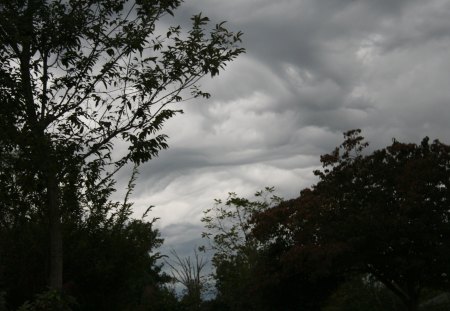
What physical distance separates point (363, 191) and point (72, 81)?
1548cm

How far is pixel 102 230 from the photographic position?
16.2m

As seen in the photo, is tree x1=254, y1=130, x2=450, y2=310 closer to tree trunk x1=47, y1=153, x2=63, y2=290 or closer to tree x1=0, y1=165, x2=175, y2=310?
tree x1=0, y1=165, x2=175, y2=310

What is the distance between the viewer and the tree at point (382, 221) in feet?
76.3

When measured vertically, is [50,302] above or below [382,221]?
below

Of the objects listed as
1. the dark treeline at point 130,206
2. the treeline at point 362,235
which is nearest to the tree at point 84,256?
the dark treeline at point 130,206

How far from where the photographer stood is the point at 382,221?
23359 mm

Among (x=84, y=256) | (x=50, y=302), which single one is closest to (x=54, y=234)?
(x=50, y=302)

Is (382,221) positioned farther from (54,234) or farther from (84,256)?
(54,234)

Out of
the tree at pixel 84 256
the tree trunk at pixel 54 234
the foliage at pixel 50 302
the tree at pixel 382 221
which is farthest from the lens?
the tree at pixel 382 221

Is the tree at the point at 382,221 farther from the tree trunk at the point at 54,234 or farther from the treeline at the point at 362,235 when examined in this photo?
the tree trunk at the point at 54,234

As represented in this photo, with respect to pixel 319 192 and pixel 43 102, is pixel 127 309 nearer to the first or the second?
pixel 43 102

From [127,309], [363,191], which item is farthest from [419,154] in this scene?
[127,309]

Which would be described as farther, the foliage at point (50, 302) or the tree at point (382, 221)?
the tree at point (382, 221)

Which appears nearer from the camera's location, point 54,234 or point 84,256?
point 54,234
